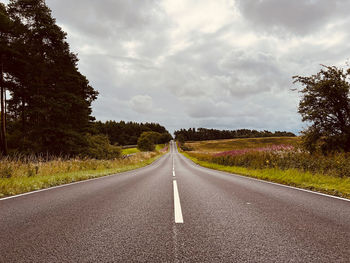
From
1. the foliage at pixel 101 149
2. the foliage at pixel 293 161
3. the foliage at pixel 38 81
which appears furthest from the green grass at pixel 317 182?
the foliage at pixel 101 149

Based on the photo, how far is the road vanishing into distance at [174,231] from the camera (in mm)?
2189

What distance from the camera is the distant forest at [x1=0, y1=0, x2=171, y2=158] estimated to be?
57.7ft

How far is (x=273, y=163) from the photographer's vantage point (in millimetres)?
12781

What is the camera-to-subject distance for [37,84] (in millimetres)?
18031

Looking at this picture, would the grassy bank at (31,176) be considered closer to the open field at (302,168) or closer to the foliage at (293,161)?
the open field at (302,168)

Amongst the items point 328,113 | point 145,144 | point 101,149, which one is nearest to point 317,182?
point 328,113

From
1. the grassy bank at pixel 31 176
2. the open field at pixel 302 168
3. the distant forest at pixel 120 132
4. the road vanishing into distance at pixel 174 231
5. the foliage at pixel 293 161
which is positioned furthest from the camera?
the distant forest at pixel 120 132

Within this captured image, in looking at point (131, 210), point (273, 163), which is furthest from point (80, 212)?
point (273, 163)

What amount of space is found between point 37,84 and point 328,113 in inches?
991

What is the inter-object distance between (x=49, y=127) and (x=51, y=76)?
6122 millimetres

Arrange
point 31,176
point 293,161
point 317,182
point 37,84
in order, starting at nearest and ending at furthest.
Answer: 1. point 317,182
2. point 31,176
3. point 293,161
4. point 37,84

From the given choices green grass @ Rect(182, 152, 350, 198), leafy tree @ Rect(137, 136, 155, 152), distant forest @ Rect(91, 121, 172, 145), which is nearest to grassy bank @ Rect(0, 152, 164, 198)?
green grass @ Rect(182, 152, 350, 198)

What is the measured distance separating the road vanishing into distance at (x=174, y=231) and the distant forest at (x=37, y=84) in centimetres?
1565

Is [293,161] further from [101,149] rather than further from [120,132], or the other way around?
[120,132]
